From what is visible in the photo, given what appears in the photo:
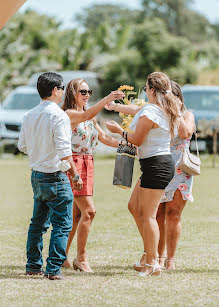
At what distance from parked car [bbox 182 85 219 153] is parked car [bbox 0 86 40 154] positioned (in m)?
5.23

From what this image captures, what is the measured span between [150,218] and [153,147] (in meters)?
0.63

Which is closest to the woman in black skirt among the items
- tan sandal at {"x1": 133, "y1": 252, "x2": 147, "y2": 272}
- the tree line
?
tan sandal at {"x1": 133, "y1": 252, "x2": 147, "y2": 272}

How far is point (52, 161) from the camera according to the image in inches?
207

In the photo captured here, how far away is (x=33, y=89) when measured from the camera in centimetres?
2230

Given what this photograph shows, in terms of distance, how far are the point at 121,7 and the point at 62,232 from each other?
85.3 m

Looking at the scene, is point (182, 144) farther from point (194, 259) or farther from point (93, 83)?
point (93, 83)

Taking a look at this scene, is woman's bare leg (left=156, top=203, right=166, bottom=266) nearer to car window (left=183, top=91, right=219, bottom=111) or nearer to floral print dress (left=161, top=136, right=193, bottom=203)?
floral print dress (left=161, top=136, right=193, bottom=203)

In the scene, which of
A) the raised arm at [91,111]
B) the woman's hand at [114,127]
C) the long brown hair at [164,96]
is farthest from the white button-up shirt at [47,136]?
the long brown hair at [164,96]

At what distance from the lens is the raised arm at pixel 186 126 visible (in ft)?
18.6

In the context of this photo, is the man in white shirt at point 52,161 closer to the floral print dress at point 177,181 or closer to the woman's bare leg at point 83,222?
the woman's bare leg at point 83,222

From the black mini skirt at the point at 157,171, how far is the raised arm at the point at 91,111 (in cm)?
59

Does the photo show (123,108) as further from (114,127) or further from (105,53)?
(105,53)

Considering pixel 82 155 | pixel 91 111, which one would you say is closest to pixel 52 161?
pixel 91 111

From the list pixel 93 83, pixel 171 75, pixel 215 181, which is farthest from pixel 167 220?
pixel 171 75
